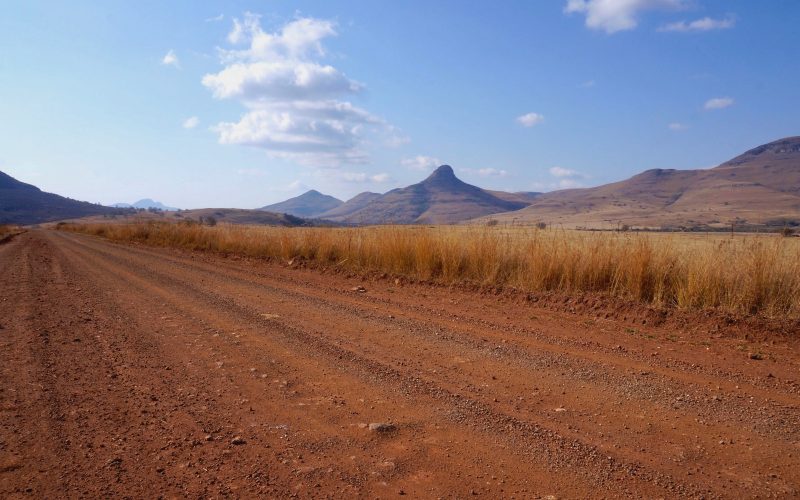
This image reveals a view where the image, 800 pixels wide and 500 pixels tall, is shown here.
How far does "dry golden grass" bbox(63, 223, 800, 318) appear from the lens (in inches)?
287

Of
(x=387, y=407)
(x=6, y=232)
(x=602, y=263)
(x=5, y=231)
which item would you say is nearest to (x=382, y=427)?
(x=387, y=407)

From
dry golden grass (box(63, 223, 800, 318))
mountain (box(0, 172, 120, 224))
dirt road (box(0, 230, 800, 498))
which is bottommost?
dirt road (box(0, 230, 800, 498))

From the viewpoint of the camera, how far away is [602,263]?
9.02 meters

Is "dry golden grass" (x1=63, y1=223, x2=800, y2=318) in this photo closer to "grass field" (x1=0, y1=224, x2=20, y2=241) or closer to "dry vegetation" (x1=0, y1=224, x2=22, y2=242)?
"dry vegetation" (x1=0, y1=224, x2=22, y2=242)

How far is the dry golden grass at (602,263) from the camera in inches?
287

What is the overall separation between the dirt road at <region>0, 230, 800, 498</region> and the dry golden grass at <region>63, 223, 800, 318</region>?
3.98ft

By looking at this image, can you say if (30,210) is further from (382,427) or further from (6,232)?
(382,427)

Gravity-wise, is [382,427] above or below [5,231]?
below

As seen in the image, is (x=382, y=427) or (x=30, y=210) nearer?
(x=382, y=427)

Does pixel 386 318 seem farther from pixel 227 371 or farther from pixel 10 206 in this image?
pixel 10 206

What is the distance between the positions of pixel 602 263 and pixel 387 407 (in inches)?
251

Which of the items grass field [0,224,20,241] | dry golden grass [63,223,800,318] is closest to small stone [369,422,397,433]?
dry golden grass [63,223,800,318]

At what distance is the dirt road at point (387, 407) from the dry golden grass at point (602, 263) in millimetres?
1212

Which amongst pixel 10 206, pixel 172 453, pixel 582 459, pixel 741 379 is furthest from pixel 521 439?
pixel 10 206
